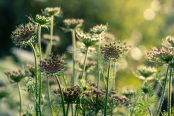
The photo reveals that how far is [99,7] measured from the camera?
26.0 feet

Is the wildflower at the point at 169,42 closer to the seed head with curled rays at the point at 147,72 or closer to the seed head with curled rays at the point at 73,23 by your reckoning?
the seed head with curled rays at the point at 147,72

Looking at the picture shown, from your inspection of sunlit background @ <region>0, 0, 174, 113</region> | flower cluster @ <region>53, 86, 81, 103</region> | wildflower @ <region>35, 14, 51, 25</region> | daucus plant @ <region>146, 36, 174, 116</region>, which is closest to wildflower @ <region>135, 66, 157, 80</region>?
daucus plant @ <region>146, 36, 174, 116</region>

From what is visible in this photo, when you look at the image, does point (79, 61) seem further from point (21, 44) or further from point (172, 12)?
point (172, 12)

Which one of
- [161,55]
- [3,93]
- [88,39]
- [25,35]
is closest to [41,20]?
[25,35]

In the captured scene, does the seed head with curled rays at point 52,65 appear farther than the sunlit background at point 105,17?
No

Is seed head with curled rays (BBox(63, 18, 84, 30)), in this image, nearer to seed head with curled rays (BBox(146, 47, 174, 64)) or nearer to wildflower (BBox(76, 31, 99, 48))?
wildflower (BBox(76, 31, 99, 48))

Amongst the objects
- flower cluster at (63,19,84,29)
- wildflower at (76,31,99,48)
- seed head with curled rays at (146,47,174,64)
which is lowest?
seed head with curled rays at (146,47,174,64)

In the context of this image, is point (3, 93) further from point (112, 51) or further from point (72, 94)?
point (112, 51)

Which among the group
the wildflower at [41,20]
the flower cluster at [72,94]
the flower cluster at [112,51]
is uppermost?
the wildflower at [41,20]

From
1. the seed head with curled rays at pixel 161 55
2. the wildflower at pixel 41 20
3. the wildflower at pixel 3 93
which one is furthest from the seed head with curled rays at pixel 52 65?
the wildflower at pixel 3 93

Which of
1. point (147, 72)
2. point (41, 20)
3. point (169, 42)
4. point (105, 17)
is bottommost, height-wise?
point (147, 72)

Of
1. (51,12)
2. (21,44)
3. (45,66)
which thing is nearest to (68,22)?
(51,12)

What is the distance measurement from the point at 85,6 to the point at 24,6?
2.58 m

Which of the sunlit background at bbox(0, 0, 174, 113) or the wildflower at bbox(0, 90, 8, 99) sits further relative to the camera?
the sunlit background at bbox(0, 0, 174, 113)
